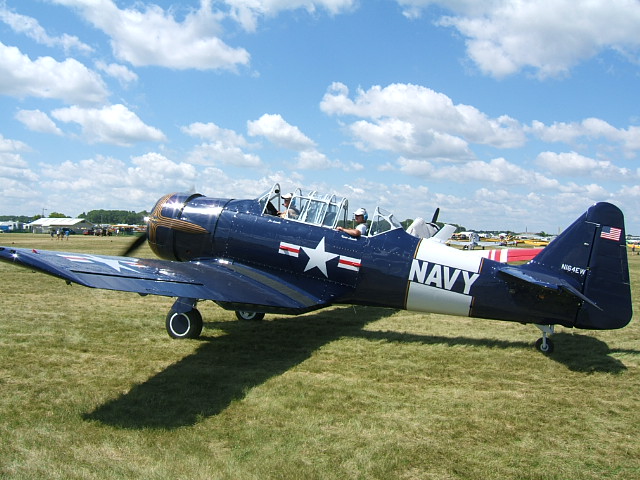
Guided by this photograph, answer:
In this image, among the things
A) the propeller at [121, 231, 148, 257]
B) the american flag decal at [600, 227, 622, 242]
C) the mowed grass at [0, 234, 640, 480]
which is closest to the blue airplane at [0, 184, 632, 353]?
the american flag decal at [600, 227, 622, 242]

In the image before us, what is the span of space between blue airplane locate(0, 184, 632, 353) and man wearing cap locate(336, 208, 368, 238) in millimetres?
48

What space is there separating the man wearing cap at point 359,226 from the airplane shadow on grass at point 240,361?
167cm

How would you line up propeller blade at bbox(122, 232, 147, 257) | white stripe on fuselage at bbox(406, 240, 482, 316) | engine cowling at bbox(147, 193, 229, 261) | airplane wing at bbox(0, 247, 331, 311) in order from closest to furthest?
airplane wing at bbox(0, 247, 331, 311)
white stripe on fuselage at bbox(406, 240, 482, 316)
engine cowling at bbox(147, 193, 229, 261)
propeller blade at bbox(122, 232, 147, 257)

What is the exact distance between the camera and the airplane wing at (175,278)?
17.0 feet

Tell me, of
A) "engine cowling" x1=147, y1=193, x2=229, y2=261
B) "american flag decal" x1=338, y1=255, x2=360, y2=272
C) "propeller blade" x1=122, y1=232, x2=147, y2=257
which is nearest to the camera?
"american flag decal" x1=338, y1=255, x2=360, y2=272

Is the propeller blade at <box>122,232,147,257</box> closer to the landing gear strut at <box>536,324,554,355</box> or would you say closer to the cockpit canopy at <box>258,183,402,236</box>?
the cockpit canopy at <box>258,183,402,236</box>

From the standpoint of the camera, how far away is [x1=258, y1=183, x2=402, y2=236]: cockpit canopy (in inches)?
300

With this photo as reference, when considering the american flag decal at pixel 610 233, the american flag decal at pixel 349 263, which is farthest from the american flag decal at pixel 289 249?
the american flag decal at pixel 610 233

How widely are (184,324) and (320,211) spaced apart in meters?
2.78

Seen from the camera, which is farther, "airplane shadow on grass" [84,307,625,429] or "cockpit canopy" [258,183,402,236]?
"cockpit canopy" [258,183,402,236]

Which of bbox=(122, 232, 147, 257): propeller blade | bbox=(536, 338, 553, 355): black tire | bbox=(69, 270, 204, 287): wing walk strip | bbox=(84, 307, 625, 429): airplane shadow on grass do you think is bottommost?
bbox=(84, 307, 625, 429): airplane shadow on grass

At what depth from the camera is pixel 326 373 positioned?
575 centimetres

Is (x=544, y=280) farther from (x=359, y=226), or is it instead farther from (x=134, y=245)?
(x=134, y=245)

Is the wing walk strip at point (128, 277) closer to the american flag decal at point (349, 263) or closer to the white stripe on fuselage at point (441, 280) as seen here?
the american flag decal at point (349, 263)
